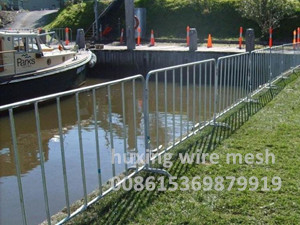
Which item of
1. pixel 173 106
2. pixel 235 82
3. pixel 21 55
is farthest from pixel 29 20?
pixel 173 106

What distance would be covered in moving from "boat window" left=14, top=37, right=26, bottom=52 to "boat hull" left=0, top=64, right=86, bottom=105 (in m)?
1.04

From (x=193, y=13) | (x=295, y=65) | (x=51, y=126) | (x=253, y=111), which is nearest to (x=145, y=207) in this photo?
(x=253, y=111)

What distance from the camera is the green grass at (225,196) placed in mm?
3520

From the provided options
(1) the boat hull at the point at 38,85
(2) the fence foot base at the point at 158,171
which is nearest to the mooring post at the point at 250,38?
(1) the boat hull at the point at 38,85

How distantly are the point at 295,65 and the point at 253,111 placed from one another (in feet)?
19.6

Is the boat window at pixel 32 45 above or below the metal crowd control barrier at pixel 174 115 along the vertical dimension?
above

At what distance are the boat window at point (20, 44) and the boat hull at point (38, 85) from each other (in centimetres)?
104

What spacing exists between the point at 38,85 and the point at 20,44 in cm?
139

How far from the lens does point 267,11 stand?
67.1 ft

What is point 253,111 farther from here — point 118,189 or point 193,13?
point 193,13

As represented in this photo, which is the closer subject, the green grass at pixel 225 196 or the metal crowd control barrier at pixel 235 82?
the green grass at pixel 225 196

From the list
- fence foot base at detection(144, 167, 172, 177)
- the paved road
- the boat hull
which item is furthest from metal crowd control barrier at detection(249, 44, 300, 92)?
the paved road

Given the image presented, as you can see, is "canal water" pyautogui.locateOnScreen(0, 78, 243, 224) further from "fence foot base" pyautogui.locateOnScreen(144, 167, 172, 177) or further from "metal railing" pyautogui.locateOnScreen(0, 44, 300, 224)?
"fence foot base" pyautogui.locateOnScreen(144, 167, 172, 177)

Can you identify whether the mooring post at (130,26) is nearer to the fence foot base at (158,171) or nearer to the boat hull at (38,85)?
the boat hull at (38,85)
